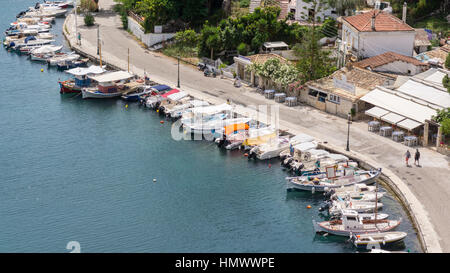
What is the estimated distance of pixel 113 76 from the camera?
93000 millimetres

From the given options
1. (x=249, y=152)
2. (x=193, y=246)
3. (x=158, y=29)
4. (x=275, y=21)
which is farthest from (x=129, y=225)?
(x=158, y=29)

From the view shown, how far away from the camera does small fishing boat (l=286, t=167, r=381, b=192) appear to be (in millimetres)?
62594

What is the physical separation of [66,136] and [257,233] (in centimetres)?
3278

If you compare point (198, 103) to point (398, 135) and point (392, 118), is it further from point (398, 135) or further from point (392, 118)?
point (398, 135)

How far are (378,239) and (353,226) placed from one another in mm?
2462

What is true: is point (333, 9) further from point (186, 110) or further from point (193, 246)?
point (193, 246)

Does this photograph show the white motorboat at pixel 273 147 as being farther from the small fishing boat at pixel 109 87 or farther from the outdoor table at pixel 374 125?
the small fishing boat at pixel 109 87

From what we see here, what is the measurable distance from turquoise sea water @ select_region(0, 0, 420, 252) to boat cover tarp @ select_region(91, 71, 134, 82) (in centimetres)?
530

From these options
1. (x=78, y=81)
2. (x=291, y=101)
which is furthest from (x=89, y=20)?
(x=291, y=101)

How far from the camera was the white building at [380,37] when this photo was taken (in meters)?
84.2

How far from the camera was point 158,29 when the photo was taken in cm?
10919

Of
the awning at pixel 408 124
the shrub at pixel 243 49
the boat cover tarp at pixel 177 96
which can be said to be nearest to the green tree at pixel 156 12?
the shrub at pixel 243 49

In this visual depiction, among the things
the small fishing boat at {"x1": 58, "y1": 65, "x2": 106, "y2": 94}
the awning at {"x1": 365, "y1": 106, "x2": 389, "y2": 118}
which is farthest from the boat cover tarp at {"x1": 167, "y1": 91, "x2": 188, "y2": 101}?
the awning at {"x1": 365, "y1": 106, "x2": 389, "y2": 118}

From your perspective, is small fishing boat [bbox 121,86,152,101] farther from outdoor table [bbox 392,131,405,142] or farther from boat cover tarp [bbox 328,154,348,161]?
outdoor table [bbox 392,131,405,142]
